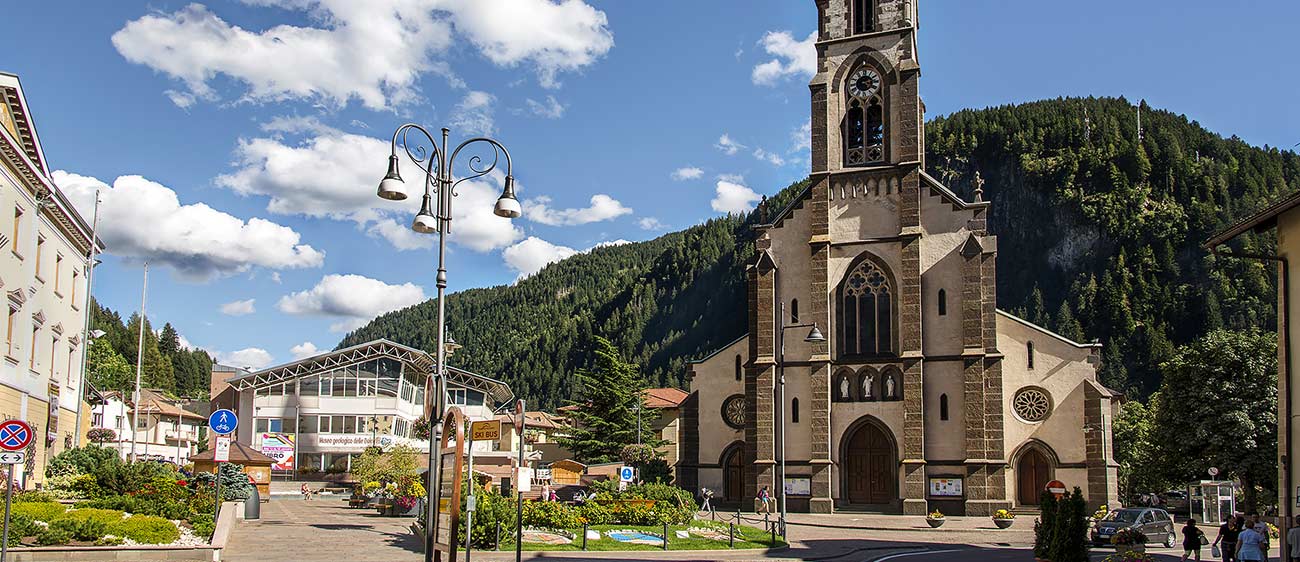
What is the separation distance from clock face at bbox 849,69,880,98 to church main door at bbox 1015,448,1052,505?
55.0ft

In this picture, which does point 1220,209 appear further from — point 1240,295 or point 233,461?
point 233,461

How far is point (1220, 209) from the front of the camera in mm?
159875

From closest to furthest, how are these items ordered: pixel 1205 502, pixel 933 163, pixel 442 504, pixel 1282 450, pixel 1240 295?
pixel 442 504, pixel 1282 450, pixel 1205 502, pixel 1240 295, pixel 933 163

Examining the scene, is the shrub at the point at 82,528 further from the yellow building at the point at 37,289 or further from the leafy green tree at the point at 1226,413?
the leafy green tree at the point at 1226,413

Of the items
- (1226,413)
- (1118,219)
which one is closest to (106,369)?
(1226,413)

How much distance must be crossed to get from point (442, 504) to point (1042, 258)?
170659mm

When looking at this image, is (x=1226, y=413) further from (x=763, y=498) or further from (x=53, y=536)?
(x=53, y=536)

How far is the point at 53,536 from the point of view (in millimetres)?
21359

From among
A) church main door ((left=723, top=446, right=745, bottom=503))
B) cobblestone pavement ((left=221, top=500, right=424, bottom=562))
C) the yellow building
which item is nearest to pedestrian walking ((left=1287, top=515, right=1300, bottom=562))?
cobblestone pavement ((left=221, top=500, right=424, bottom=562))

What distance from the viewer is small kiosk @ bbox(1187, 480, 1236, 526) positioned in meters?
41.1

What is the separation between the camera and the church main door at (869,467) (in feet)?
153

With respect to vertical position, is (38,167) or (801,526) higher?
(38,167)


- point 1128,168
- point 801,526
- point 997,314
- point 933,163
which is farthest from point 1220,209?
point 801,526

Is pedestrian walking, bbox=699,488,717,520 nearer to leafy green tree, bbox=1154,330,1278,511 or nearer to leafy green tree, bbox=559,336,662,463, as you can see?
leafy green tree, bbox=1154,330,1278,511
